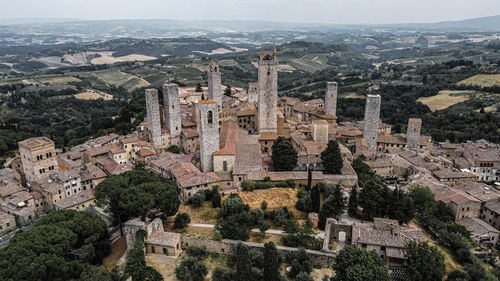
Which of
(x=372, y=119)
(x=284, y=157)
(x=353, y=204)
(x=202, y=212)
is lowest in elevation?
(x=202, y=212)

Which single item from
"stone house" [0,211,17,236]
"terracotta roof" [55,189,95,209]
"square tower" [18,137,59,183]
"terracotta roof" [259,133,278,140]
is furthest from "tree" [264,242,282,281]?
"square tower" [18,137,59,183]

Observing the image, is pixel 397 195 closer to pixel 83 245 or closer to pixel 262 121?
pixel 262 121

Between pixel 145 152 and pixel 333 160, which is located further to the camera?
pixel 145 152

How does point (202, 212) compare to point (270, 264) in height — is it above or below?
below

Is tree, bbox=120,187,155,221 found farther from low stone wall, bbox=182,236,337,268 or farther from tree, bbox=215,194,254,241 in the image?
tree, bbox=215,194,254,241

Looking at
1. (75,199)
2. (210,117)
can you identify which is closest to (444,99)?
(210,117)

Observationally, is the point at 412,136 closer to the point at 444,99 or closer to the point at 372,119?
the point at 372,119

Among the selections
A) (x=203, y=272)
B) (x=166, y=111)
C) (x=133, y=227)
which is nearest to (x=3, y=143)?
(x=166, y=111)

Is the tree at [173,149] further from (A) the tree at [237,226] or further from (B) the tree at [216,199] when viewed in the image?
(A) the tree at [237,226]
